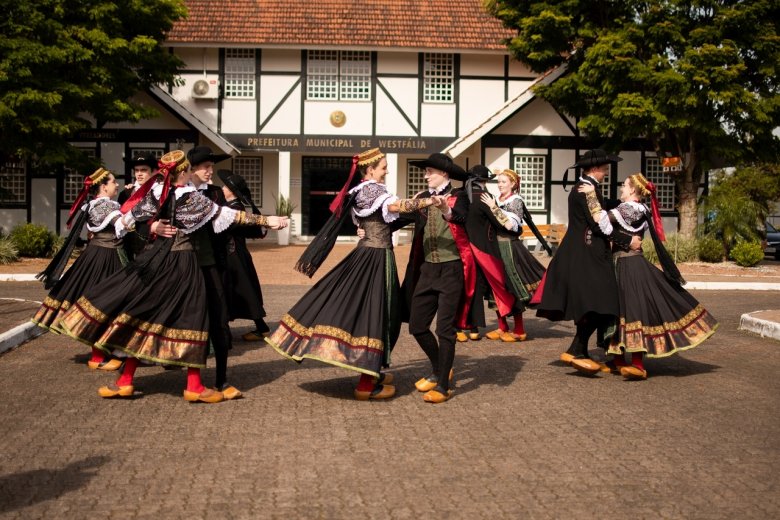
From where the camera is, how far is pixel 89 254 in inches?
397

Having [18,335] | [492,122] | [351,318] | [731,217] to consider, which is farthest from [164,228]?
[492,122]

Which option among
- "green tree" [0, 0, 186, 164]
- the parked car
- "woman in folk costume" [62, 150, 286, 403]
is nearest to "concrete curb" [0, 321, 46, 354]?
"woman in folk costume" [62, 150, 286, 403]

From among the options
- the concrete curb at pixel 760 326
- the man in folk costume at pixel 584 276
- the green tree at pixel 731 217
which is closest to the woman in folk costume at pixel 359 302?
the man in folk costume at pixel 584 276

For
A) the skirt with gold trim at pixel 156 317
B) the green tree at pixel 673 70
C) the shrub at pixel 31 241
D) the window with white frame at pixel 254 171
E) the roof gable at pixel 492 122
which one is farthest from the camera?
the window with white frame at pixel 254 171

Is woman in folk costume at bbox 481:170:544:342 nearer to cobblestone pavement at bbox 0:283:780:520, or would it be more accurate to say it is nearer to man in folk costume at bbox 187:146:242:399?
cobblestone pavement at bbox 0:283:780:520

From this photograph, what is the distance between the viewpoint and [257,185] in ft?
108

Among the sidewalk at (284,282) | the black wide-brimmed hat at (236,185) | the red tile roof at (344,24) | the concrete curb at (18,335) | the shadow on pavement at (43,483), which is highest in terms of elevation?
the red tile roof at (344,24)

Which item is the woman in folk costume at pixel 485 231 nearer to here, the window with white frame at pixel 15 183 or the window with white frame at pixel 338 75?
the window with white frame at pixel 338 75

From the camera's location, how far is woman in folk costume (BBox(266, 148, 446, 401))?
7945 mm

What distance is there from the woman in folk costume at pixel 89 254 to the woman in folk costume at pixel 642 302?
4473 mm

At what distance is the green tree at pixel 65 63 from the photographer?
2295 cm

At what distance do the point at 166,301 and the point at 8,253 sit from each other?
56.7 ft

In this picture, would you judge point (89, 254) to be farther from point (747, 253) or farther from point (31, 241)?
point (747, 253)

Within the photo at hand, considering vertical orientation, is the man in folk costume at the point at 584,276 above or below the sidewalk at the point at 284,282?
above
